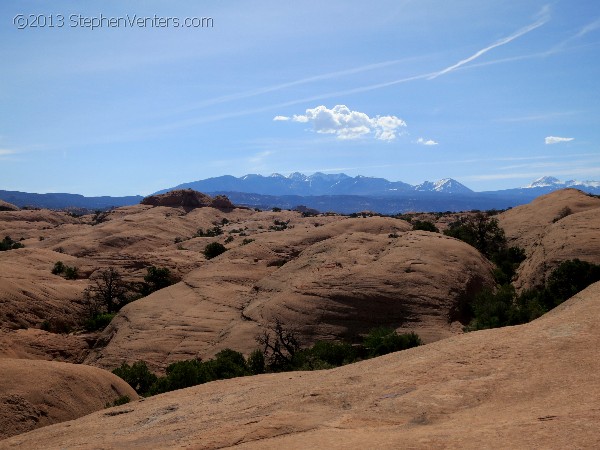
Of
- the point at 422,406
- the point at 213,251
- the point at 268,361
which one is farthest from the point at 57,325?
the point at 422,406

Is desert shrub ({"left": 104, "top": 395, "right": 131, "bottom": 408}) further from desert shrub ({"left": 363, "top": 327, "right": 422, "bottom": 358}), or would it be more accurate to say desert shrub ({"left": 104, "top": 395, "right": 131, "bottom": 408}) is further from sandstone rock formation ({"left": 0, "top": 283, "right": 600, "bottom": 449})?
desert shrub ({"left": 363, "top": 327, "right": 422, "bottom": 358})

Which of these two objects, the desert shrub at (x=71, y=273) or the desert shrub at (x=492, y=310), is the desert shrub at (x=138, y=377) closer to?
the desert shrub at (x=492, y=310)

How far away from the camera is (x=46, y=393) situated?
1673cm

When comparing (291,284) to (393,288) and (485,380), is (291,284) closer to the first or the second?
(393,288)

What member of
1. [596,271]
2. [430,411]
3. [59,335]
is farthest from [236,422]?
[59,335]

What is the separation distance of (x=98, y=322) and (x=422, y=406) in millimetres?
28427

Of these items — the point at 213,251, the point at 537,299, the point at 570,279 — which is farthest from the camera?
the point at 213,251

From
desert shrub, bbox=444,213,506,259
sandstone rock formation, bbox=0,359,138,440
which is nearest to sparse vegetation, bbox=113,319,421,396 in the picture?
sandstone rock formation, bbox=0,359,138,440

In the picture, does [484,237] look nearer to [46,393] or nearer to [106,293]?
[106,293]

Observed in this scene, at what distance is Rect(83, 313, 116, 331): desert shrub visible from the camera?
32.8 m

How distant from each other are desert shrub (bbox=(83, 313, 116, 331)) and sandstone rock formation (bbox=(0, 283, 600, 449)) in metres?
19.6

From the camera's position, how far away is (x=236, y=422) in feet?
32.9

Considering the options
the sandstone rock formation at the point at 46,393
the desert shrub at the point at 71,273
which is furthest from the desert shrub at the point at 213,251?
the sandstone rock formation at the point at 46,393

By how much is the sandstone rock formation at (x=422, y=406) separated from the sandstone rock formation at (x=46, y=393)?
214 cm
